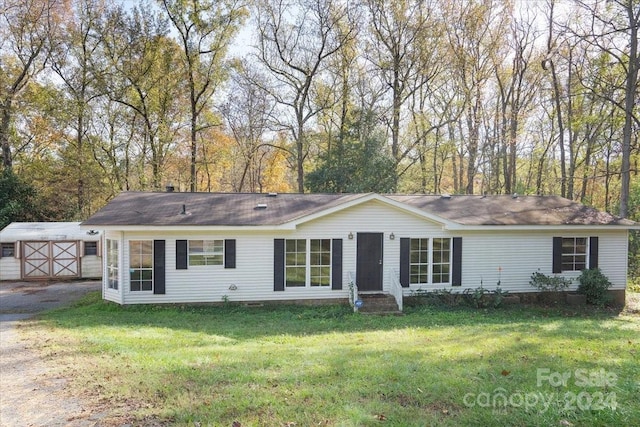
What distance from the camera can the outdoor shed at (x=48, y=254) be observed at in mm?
17078

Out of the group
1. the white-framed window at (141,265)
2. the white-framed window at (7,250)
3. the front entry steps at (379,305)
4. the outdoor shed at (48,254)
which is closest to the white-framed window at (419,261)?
the front entry steps at (379,305)

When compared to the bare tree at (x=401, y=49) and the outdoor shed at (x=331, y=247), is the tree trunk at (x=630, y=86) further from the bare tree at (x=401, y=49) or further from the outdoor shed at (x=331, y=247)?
the bare tree at (x=401, y=49)

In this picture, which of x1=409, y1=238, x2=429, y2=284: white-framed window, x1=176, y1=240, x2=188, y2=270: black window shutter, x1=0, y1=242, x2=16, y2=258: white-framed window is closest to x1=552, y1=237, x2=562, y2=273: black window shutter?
x1=409, y1=238, x2=429, y2=284: white-framed window

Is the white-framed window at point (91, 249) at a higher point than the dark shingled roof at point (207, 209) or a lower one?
lower

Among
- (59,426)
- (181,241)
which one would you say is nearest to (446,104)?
(181,241)

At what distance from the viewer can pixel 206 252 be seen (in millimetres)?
12398

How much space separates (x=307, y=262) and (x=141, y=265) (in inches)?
196

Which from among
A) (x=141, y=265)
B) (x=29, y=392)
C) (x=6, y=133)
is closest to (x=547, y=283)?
(x=141, y=265)

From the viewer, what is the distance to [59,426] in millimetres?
4191

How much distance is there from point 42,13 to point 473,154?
1048 inches

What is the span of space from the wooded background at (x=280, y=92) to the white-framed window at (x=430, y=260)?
9.70 metres

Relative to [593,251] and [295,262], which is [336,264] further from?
[593,251]

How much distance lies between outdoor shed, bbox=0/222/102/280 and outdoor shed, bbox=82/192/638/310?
191 inches

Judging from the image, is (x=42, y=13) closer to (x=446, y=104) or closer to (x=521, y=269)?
(x=446, y=104)
